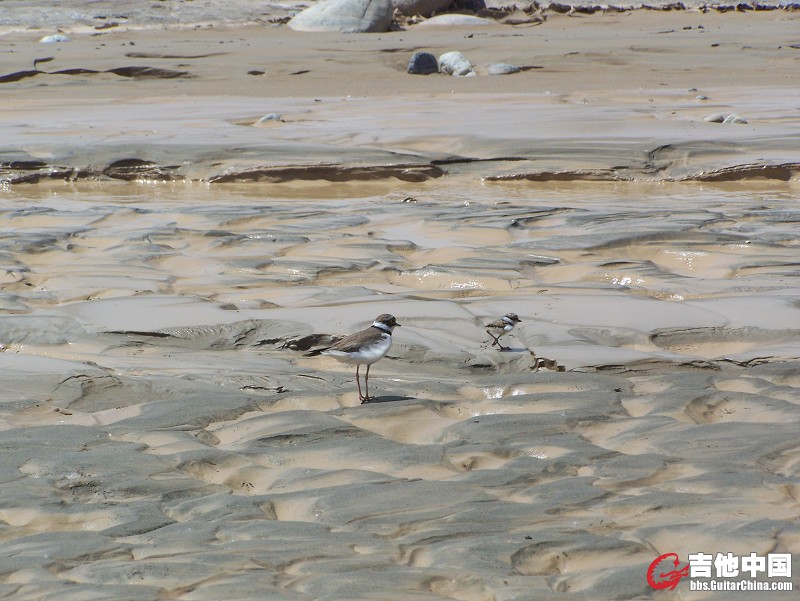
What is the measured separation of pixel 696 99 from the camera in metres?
12.7

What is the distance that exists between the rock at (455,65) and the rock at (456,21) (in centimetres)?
606

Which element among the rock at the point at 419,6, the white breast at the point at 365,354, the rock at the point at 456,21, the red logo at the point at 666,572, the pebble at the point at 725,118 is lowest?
the pebble at the point at 725,118

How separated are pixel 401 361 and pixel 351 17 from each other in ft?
55.6

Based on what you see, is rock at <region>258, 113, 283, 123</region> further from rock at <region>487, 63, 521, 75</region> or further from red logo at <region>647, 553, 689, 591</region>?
red logo at <region>647, 553, 689, 591</region>

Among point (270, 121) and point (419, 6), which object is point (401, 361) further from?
point (419, 6)

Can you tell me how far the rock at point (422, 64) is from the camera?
15.8m

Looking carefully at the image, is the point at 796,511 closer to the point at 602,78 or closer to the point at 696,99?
the point at 696,99

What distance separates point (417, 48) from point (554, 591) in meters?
15.9

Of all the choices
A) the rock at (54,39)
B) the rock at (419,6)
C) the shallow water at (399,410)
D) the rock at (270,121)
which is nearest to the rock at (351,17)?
the rock at (419,6)

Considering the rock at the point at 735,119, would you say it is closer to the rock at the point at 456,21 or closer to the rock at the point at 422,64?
the rock at the point at 422,64

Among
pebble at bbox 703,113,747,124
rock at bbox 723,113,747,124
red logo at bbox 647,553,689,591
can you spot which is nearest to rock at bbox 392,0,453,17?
pebble at bbox 703,113,747,124

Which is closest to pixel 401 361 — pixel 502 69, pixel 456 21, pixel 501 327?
pixel 501 327

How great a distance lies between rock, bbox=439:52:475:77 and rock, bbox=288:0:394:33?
15.1 feet

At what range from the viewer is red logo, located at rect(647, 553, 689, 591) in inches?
105
